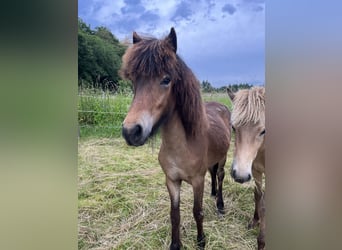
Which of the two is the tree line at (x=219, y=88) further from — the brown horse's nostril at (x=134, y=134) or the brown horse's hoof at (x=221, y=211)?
the brown horse's hoof at (x=221, y=211)

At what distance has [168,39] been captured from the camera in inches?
43.6

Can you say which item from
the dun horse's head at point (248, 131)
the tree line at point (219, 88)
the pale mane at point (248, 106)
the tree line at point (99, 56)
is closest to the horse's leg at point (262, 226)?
the dun horse's head at point (248, 131)

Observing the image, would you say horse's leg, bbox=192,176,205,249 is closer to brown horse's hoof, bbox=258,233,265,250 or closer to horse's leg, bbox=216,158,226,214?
horse's leg, bbox=216,158,226,214

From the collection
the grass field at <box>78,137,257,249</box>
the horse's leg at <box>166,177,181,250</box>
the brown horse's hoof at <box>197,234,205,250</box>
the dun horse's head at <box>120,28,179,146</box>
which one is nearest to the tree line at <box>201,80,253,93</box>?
Result: the dun horse's head at <box>120,28,179,146</box>

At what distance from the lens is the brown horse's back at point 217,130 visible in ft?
3.92

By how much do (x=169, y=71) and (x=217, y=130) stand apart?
11.2 inches

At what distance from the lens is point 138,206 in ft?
3.94

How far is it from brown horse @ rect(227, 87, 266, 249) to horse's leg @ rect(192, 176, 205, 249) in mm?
137

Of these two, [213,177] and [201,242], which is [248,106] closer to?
[213,177]

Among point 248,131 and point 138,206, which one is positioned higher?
point 248,131

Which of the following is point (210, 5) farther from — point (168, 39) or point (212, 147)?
point (212, 147)

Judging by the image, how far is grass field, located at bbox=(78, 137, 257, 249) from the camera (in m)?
1.17

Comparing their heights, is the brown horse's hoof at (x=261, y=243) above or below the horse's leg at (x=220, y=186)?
below

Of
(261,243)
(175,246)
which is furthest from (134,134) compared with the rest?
(261,243)
